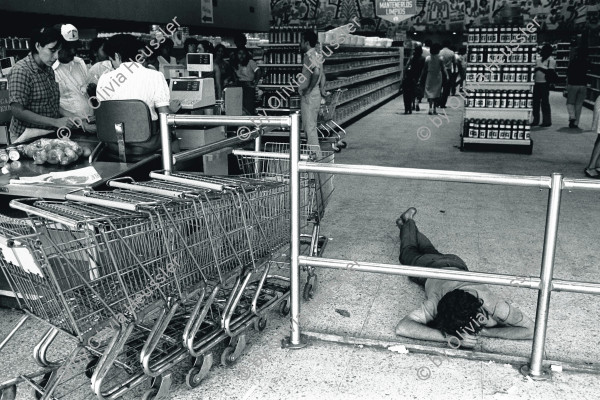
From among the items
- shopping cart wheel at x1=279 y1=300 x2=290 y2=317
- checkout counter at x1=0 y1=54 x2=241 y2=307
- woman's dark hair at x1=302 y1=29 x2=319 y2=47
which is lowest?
shopping cart wheel at x1=279 y1=300 x2=290 y2=317

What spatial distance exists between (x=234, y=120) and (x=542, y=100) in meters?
10.2

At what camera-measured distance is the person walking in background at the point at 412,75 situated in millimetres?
13672

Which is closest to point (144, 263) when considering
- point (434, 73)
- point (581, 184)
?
point (581, 184)

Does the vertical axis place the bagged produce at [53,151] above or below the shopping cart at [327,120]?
above

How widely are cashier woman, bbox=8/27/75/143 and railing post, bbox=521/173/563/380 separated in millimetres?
3006

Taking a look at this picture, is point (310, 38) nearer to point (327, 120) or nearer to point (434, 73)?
point (327, 120)

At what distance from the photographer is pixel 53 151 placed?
3318 mm

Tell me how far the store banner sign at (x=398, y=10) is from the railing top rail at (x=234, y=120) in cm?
1024

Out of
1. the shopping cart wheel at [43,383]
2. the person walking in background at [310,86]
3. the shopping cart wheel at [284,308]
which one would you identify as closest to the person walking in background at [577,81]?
the person walking in background at [310,86]

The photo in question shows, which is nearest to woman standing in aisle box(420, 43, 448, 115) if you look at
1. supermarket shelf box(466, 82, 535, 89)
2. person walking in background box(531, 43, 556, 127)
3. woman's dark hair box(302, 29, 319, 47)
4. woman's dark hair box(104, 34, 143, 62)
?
person walking in background box(531, 43, 556, 127)

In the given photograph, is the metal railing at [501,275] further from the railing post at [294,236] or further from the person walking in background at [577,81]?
the person walking in background at [577,81]

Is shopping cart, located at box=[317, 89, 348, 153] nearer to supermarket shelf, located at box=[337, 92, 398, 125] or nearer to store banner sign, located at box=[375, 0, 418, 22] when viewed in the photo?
supermarket shelf, located at box=[337, 92, 398, 125]

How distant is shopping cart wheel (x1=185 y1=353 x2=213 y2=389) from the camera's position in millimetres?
2399

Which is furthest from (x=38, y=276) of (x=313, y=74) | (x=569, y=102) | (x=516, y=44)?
(x=569, y=102)
